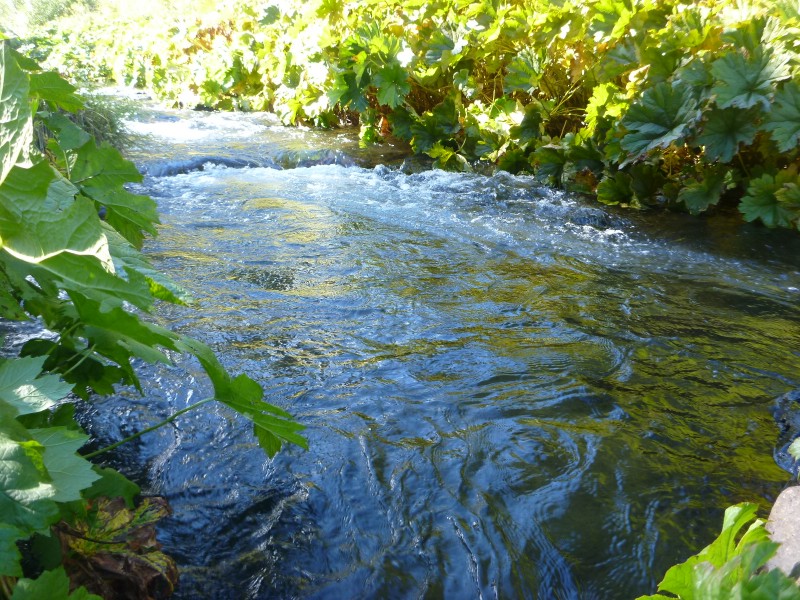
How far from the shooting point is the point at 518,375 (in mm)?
2262

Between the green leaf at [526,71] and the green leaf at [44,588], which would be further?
the green leaf at [526,71]

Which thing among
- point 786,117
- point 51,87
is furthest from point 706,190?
point 51,87

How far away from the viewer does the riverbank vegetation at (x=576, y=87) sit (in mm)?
3756

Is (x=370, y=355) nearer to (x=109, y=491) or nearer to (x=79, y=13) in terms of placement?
(x=109, y=491)

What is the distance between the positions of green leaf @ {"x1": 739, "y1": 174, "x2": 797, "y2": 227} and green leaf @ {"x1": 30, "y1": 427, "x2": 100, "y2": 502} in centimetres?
404

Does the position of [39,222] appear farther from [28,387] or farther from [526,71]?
[526,71]

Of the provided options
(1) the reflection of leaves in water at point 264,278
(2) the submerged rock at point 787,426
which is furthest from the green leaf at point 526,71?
(2) the submerged rock at point 787,426

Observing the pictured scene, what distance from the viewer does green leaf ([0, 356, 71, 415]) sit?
0.82 metres

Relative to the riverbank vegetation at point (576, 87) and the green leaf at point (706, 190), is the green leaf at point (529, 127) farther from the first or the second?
the green leaf at point (706, 190)

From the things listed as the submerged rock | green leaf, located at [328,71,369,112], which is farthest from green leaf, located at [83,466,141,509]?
green leaf, located at [328,71,369,112]

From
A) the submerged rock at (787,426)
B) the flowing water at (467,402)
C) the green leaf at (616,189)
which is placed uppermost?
the green leaf at (616,189)

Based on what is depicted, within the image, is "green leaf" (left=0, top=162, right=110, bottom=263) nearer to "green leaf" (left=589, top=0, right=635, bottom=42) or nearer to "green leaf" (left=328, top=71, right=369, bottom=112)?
"green leaf" (left=589, top=0, right=635, bottom=42)

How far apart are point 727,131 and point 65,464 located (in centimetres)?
400

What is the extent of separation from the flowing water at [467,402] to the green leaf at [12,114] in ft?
3.12
